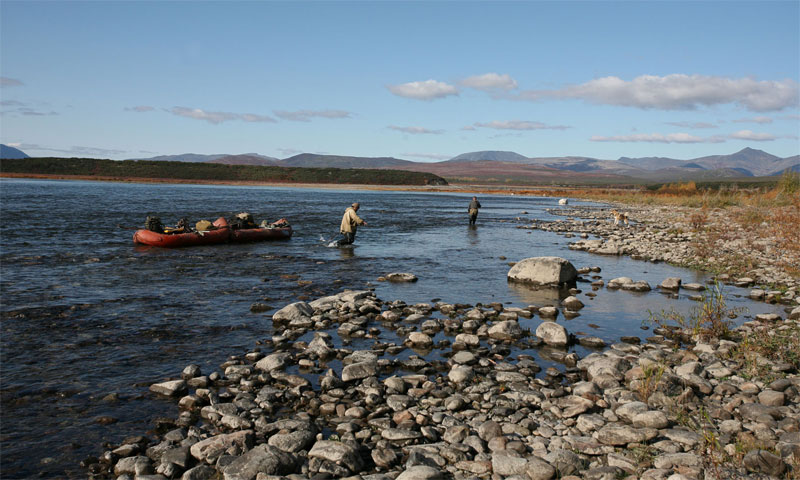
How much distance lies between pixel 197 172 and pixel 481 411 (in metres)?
155

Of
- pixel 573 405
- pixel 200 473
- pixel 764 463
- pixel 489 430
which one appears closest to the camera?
pixel 764 463

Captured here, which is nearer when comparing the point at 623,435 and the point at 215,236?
the point at 623,435

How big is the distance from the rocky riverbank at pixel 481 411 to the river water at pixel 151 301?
27.2 inches

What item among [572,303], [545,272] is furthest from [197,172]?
[572,303]

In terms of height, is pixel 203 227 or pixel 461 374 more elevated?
pixel 203 227

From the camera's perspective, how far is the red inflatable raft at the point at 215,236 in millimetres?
21266

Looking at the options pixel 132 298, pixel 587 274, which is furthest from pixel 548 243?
pixel 132 298

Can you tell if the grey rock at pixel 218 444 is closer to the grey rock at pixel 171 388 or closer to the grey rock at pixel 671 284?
the grey rock at pixel 171 388

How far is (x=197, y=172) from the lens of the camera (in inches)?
5827

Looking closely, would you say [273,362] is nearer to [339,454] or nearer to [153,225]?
[339,454]

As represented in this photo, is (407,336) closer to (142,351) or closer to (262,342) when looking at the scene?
(262,342)

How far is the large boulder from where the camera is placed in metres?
14.7

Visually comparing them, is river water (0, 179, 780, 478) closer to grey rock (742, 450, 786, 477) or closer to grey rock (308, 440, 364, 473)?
grey rock (308, 440, 364, 473)

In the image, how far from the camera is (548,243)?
2611cm
